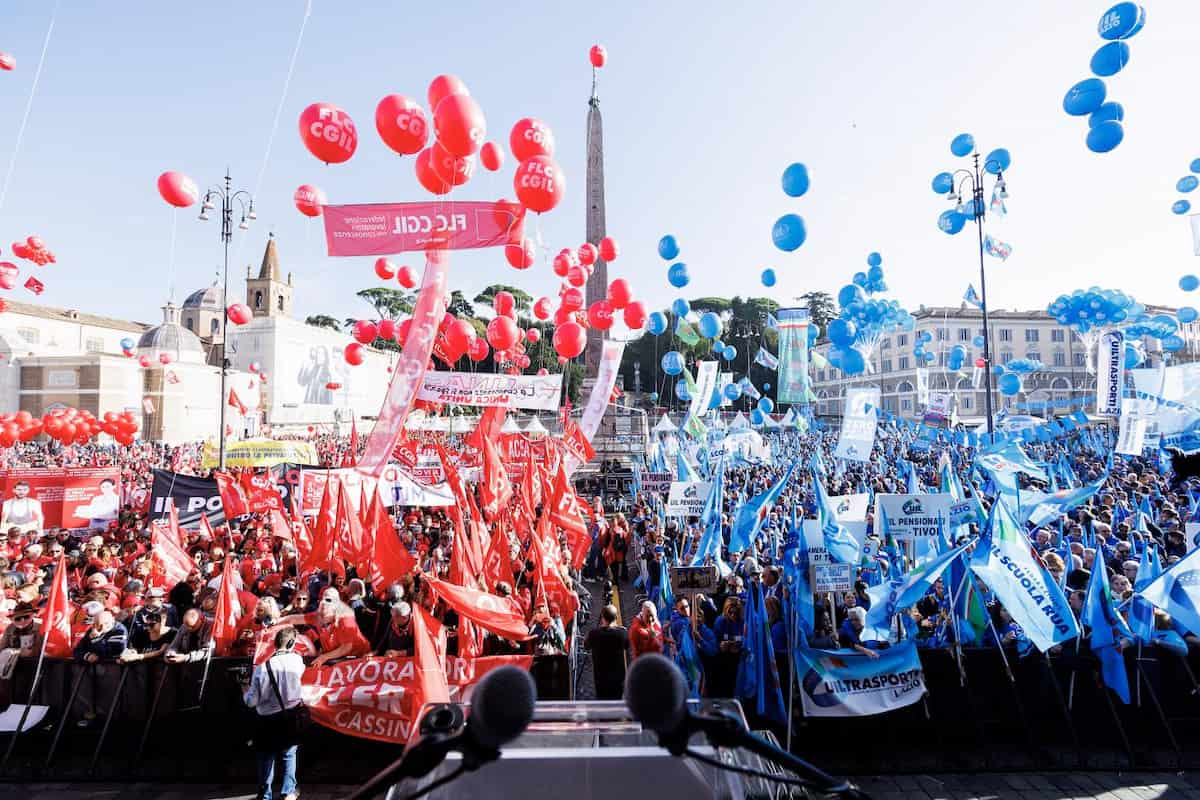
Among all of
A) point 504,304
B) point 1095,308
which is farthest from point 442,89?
point 1095,308

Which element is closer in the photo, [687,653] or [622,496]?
[687,653]

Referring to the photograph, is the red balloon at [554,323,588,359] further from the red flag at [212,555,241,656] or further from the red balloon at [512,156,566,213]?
Answer: the red flag at [212,555,241,656]

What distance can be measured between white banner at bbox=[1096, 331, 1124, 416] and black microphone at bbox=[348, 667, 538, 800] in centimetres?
1756

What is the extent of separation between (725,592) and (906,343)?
75.5m

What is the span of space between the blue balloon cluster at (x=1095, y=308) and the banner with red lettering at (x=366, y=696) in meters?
23.1

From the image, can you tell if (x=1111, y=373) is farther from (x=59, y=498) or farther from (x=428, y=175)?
(x=59, y=498)

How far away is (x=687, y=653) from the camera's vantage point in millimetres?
7250

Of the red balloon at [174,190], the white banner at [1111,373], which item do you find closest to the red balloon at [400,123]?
the red balloon at [174,190]

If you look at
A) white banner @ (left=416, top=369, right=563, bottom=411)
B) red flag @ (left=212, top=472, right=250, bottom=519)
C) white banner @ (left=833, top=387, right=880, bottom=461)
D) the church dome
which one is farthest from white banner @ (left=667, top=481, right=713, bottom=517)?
the church dome

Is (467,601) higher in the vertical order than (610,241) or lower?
lower

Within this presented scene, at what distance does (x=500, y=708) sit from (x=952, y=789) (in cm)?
590

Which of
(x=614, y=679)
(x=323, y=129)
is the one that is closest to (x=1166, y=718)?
(x=614, y=679)

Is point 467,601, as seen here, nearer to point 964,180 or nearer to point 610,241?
point 610,241

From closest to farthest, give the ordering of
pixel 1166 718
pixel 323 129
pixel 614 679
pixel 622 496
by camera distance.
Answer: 1. pixel 1166 718
2. pixel 614 679
3. pixel 323 129
4. pixel 622 496
